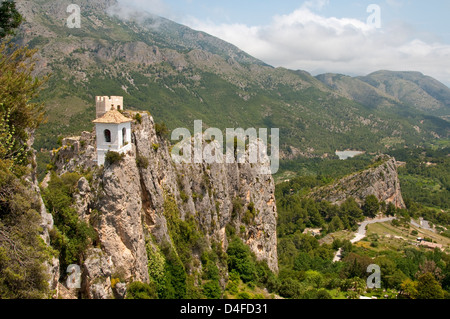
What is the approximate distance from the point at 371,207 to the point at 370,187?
9.19 m

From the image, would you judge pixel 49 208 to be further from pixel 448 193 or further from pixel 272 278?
pixel 448 193

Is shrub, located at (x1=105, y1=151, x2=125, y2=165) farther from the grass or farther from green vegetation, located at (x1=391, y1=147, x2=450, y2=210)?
green vegetation, located at (x1=391, y1=147, x2=450, y2=210)

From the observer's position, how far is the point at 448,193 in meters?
152

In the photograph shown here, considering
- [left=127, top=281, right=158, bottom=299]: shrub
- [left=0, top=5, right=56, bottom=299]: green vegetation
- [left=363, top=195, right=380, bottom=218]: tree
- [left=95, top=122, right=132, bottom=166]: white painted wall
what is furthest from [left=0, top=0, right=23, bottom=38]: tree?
[left=363, top=195, right=380, bottom=218]: tree

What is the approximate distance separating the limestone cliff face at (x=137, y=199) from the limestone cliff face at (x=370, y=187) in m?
88.0

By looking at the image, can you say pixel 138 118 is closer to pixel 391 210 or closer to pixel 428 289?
pixel 428 289

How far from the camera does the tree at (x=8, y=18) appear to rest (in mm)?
19234

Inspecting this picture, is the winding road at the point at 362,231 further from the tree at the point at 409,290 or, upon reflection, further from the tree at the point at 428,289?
the tree at the point at 428,289

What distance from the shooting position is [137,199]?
79.8 feet

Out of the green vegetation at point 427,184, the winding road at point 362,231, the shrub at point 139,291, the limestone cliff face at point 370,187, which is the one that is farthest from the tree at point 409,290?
the green vegetation at point 427,184

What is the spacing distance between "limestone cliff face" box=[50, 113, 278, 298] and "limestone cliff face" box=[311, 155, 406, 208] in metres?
88.0

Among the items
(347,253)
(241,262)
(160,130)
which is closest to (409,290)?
(241,262)
